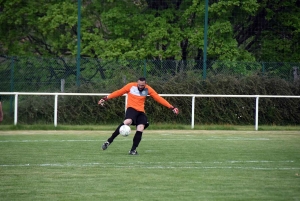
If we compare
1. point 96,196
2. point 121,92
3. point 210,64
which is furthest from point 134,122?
point 210,64

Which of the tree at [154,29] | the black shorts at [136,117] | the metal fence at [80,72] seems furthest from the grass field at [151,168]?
the tree at [154,29]

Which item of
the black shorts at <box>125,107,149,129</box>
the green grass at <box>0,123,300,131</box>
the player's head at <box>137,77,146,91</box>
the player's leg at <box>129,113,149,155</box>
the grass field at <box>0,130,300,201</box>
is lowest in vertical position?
the green grass at <box>0,123,300,131</box>

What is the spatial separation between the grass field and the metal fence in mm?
5395

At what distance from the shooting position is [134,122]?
16.9 meters

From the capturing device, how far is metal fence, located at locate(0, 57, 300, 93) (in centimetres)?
2711

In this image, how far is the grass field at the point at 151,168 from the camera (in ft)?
35.4

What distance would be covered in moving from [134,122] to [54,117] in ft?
26.2

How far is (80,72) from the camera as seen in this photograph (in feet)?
90.1

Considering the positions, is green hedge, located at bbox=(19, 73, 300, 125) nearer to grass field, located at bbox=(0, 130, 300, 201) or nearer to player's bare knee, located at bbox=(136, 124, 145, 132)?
grass field, located at bbox=(0, 130, 300, 201)

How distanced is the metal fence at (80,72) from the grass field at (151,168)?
539 cm

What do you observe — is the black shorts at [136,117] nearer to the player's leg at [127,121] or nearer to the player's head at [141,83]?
the player's leg at [127,121]

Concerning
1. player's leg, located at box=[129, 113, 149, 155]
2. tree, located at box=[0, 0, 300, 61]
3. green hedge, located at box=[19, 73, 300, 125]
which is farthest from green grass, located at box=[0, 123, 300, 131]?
player's leg, located at box=[129, 113, 149, 155]

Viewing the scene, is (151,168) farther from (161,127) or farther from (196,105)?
(196,105)

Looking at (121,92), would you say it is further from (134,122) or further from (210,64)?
(210,64)
